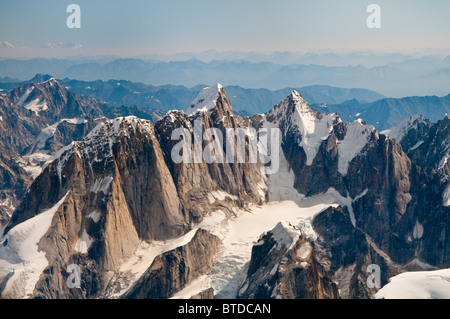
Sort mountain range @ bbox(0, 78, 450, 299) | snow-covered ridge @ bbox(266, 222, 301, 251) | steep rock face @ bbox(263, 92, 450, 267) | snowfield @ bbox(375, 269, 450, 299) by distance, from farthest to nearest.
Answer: steep rock face @ bbox(263, 92, 450, 267), mountain range @ bbox(0, 78, 450, 299), snow-covered ridge @ bbox(266, 222, 301, 251), snowfield @ bbox(375, 269, 450, 299)

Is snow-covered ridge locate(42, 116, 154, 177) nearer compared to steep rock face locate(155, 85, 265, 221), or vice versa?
snow-covered ridge locate(42, 116, 154, 177)

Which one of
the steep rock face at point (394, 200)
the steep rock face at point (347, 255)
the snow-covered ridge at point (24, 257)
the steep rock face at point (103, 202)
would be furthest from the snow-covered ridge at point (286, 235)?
the snow-covered ridge at point (24, 257)

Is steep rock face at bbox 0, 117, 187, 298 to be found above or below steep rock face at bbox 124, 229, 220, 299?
above

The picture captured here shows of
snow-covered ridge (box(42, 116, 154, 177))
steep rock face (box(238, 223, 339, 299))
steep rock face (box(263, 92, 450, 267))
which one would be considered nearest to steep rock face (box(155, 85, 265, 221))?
snow-covered ridge (box(42, 116, 154, 177))

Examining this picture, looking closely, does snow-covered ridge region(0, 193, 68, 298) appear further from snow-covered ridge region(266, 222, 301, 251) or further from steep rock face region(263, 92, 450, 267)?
steep rock face region(263, 92, 450, 267)

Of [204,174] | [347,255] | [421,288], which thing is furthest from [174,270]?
[421,288]
